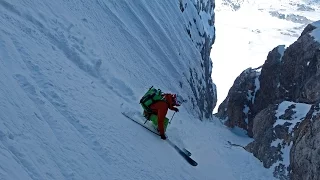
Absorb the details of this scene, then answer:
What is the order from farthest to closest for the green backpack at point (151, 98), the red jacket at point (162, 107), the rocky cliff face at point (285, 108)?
the rocky cliff face at point (285, 108) → the green backpack at point (151, 98) → the red jacket at point (162, 107)

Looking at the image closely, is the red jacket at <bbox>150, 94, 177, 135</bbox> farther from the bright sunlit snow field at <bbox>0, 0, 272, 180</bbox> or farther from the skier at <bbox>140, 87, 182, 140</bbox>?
the bright sunlit snow field at <bbox>0, 0, 272, 180</bbox>

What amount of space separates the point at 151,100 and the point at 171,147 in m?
1.41

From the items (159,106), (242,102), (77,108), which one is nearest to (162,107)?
(159,106)

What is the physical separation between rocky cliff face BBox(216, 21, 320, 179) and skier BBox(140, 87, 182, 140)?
19.4ft

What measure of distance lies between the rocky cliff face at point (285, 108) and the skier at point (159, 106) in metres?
5.91

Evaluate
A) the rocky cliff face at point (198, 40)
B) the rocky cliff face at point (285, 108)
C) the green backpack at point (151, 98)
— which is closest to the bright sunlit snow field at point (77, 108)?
the green backpack at point (151, 98)

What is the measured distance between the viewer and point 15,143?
682cm

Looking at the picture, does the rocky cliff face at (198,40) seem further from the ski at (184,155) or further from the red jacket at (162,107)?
the red jacket at (162,107)

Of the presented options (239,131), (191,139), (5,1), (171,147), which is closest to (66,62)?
(5,1)

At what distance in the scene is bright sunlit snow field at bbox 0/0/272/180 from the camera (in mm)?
7273

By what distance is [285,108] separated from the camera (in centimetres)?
2867

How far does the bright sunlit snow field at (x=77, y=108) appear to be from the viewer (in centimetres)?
727

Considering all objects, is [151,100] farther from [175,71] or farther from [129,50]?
[175,71]

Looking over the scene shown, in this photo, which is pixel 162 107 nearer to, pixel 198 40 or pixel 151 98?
pixel 151 98
